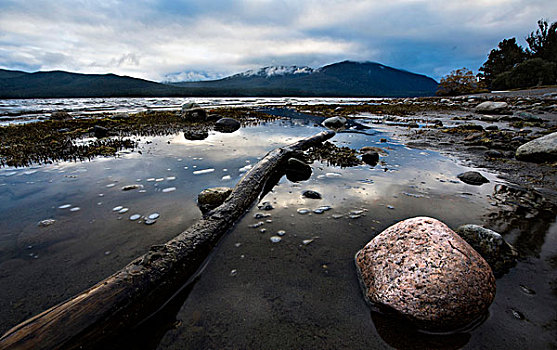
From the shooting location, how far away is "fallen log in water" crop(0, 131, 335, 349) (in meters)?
1.91

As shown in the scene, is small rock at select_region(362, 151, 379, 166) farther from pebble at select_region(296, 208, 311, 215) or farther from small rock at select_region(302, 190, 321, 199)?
pebble at select_region(296, 208, 311, 215)

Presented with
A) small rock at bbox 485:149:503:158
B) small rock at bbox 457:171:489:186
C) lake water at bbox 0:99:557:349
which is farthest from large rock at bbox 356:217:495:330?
small rock at bbox 485:149:503:158

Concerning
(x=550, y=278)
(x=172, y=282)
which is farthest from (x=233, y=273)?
(x=550, y=278)

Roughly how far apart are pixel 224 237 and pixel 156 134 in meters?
12.5

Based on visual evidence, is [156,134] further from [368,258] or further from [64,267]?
[368,258]

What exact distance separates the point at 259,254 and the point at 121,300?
186 cm

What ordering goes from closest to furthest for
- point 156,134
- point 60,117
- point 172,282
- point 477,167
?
point 172,282 < point 477,167 < point 156,134 < point 60,117

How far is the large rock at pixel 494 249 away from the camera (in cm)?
323

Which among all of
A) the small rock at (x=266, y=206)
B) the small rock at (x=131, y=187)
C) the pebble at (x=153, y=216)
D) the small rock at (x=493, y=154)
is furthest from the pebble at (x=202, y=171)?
the small rock at (x=493, y=154)

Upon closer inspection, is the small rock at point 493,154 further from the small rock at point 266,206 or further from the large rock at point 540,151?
the small rock at point 266,206

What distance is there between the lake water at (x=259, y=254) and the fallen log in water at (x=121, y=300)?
19cm

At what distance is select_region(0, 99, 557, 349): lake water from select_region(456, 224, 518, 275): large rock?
0.45ft

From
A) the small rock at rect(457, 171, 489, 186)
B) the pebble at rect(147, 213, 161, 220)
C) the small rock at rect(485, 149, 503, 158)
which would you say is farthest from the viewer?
the small rock at rect(485, 149, 503, 158)

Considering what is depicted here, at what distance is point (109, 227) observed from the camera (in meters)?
4.37
